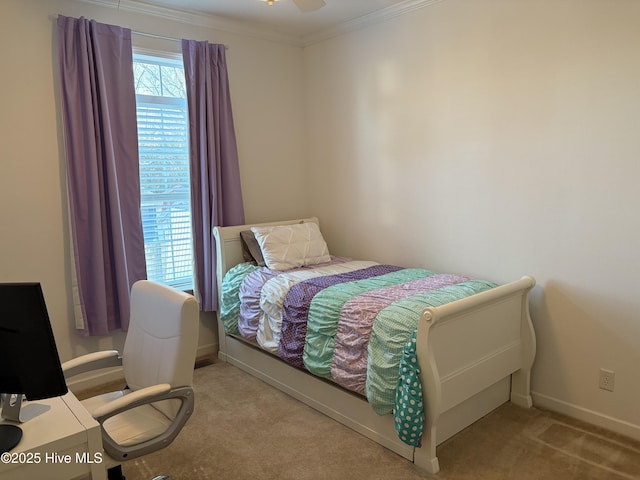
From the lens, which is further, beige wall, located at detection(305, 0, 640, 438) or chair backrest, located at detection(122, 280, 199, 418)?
beige wall, located at detection(305, 0, 640, 438)

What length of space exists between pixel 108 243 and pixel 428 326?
2.23 meters

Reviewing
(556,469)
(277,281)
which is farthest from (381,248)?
(556,469)

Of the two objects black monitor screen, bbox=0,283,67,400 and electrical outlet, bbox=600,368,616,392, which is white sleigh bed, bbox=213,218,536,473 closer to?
electrical outlet, bbox=600,368,616,392

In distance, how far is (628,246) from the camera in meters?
2.42

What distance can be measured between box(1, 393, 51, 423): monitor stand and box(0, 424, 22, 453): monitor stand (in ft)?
0.11

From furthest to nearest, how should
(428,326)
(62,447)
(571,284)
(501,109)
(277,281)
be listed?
(277,281) → (501,109) → (571,284) → (428,326) → (62,447)

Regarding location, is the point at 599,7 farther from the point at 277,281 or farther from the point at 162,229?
the point at 162,229

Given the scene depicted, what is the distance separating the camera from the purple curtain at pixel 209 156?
3.52m

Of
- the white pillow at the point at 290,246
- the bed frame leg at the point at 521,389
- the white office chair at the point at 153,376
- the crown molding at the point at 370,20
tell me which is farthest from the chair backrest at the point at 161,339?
the crown molding at the point at 370,20

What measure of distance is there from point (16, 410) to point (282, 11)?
3.12m

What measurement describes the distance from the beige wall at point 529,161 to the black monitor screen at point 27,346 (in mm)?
2546

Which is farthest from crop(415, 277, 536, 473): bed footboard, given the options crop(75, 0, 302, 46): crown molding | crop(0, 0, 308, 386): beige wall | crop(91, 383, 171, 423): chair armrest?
crop(75, 0, 302, 46): crown molding

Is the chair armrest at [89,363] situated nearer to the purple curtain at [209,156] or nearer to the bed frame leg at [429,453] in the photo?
the bed frame leg at [429,453]

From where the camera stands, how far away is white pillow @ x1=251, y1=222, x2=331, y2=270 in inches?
136
